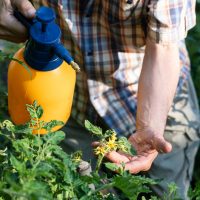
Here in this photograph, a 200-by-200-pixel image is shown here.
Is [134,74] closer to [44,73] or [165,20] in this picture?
[165,20]

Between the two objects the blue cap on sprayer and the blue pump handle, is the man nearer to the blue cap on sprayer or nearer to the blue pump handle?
the blue pump handle

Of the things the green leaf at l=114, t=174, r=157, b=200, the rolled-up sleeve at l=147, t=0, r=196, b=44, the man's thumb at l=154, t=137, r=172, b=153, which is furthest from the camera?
the rolled-up sleeve at l=147, t=0, r=196, b=44

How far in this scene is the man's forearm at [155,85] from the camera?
1.86 metres

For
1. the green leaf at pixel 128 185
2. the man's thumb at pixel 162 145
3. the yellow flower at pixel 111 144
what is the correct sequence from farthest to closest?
the man's thumb at pixel 162 145
the yellow flower at pixel 111 144
the green leaf at pixel 128 185

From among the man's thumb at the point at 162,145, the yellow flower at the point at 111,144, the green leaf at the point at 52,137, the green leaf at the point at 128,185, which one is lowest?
the man's thumb at the point at 162,145

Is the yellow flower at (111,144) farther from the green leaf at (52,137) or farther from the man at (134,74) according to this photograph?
the man at (134,74)

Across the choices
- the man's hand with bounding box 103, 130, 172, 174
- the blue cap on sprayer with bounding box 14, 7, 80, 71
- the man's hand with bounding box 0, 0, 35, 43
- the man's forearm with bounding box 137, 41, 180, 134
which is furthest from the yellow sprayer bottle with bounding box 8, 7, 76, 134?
the man's forearm with bounding box 137, 41, 180, 134

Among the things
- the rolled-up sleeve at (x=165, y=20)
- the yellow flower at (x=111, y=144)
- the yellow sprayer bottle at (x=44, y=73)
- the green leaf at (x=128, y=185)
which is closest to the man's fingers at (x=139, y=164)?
the yellow sprayer bottle at (x=44, y=73)

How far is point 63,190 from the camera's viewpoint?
44.1 inches

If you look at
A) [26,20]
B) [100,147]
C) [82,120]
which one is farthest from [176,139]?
[100,147]

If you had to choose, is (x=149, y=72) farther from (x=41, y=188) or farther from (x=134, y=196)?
(x=41, y=188)

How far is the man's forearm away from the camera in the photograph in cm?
186

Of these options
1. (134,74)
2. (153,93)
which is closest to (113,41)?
(134,74)

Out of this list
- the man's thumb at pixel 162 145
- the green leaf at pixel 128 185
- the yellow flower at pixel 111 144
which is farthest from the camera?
the man's thumb at pixel 162 145
